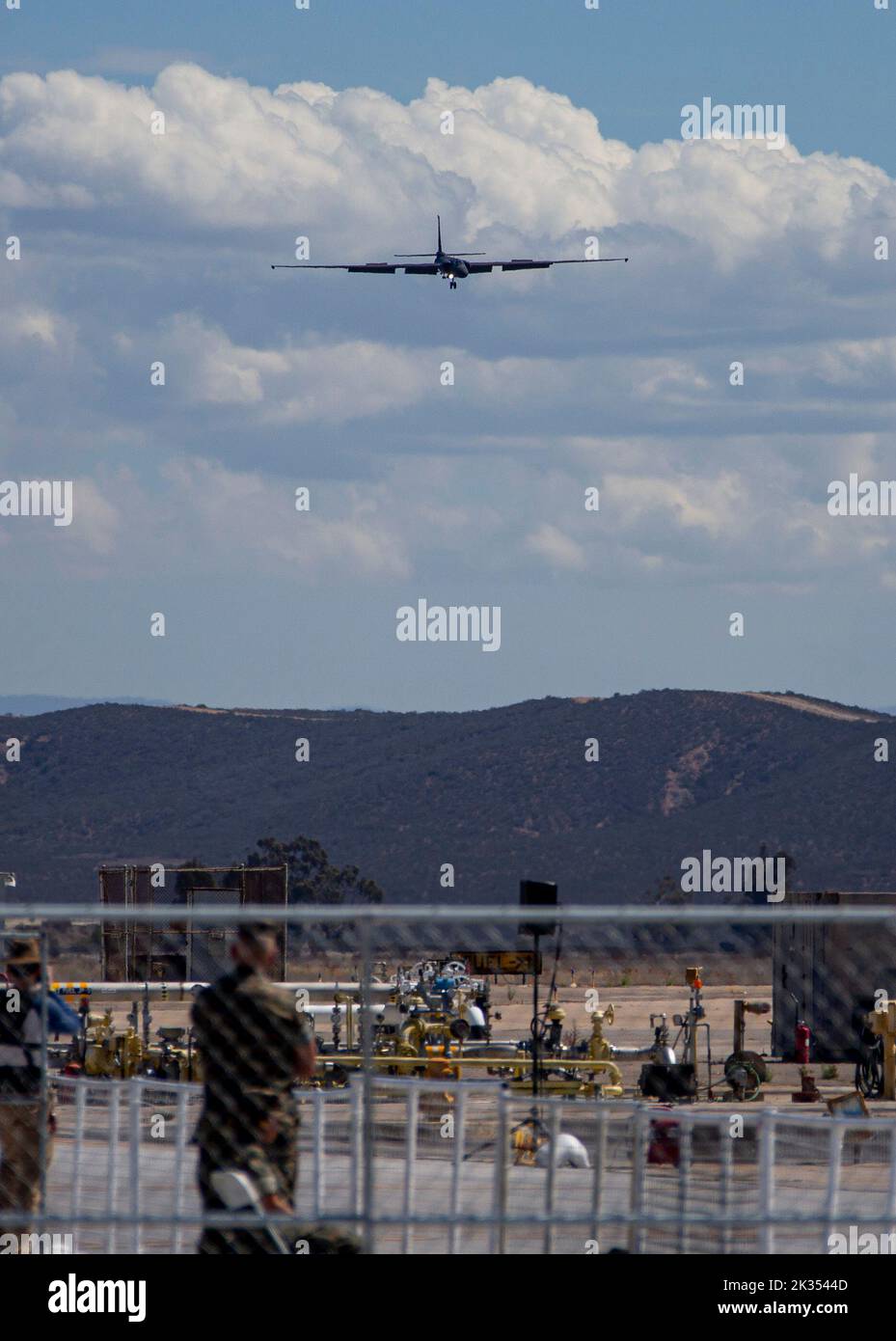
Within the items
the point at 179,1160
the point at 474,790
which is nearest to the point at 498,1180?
the point at 179,1160

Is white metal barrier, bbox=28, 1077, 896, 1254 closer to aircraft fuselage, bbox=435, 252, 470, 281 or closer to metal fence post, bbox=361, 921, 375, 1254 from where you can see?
metal fence post, bbox=361, 921, 375, 1254

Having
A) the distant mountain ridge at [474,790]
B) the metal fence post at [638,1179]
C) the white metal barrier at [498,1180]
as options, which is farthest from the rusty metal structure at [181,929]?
the distant mountain ridge at [474,790]

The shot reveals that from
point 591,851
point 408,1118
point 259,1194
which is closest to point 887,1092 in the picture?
point 408,1118

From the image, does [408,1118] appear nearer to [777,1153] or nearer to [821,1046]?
[777,1153]

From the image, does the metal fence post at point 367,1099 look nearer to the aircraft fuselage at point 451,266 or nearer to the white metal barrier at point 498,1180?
the white metal barrier at point 498,1180

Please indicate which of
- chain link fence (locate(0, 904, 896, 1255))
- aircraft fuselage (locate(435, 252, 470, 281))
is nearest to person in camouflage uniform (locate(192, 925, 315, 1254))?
chain link fence (locate(0, 904, 896, 1255))

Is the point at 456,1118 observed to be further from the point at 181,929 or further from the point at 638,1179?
the point at 181,929
